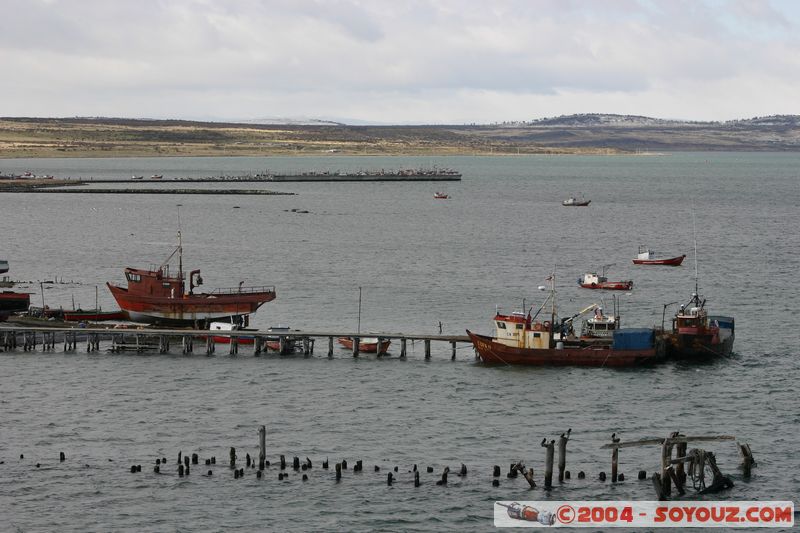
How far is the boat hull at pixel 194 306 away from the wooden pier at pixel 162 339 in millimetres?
3333

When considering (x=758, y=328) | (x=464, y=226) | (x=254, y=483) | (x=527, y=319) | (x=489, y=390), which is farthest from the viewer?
(x=464, y=226)

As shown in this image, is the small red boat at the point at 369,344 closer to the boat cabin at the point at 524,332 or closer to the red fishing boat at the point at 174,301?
the boat cabin at the point at 524,332

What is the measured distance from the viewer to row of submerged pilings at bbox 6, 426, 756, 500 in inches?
1989

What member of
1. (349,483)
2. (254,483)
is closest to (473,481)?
(349,483)

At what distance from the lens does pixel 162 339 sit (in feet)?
263

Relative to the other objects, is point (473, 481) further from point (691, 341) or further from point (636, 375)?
point (691, 341)

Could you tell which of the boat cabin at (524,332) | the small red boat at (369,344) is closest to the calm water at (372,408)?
the small red boat at (369,344)

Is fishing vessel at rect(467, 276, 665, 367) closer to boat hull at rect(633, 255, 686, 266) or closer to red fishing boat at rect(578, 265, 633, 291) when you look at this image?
red fishing boat at rect(578, 265, 633, 291)

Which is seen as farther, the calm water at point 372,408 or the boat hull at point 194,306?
the boat hull at point 194,306

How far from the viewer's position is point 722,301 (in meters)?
100

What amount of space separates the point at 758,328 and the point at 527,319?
22.4 metres

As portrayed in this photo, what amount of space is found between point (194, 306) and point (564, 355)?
87.5 ft

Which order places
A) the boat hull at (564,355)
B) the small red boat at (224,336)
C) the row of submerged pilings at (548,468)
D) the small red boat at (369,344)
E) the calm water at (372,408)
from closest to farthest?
the calm water at (372,408) → the row of submerged pilings at (548,468) → the boat hull at (564,355) → the small red boat at (369,344) → the small red boat at (224,336)

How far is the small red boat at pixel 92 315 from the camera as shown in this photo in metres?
84.4
